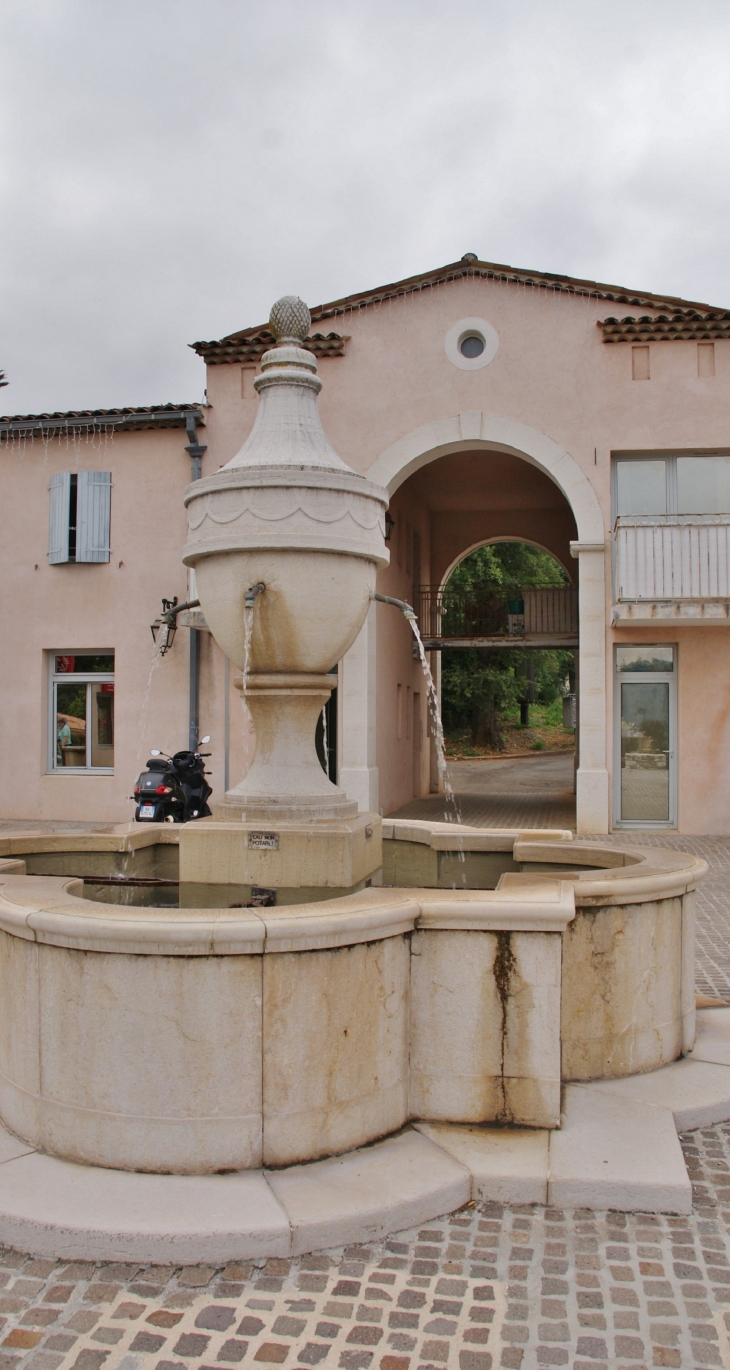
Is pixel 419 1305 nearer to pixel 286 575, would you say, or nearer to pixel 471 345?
pixel 286 575

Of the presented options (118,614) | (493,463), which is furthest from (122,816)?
(493,463)

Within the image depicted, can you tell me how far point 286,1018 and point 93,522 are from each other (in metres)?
13.6

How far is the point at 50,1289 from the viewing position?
9.65 ft

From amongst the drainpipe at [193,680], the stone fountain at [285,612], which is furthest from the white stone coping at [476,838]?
the drainpipe at [193,680]

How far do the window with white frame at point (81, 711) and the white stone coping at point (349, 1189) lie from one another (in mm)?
12916

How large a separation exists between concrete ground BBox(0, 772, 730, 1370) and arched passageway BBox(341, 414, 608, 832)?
37.3 ft

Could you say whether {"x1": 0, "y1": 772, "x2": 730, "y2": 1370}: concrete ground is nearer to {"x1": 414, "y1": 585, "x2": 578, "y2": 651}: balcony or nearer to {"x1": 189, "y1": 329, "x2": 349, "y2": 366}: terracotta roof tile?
{"x1": 189, "y1": 329, "x2": 349, "y2": 366}: terracotta roof tile

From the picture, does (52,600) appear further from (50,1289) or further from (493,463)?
(50,1289)

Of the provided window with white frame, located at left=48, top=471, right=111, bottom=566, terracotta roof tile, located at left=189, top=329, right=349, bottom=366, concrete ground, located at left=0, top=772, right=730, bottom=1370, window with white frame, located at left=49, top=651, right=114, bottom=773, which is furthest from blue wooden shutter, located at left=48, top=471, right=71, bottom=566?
concrete ground, located at left=0, top=772, right=730, bottom=1370

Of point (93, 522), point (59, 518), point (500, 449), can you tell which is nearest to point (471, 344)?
point (500, 449)

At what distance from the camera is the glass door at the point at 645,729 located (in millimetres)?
14789

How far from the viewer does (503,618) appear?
2125 centimetres

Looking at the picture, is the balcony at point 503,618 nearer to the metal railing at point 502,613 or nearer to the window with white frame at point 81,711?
the metal railing at point 502,613

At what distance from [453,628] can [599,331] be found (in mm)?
9012
